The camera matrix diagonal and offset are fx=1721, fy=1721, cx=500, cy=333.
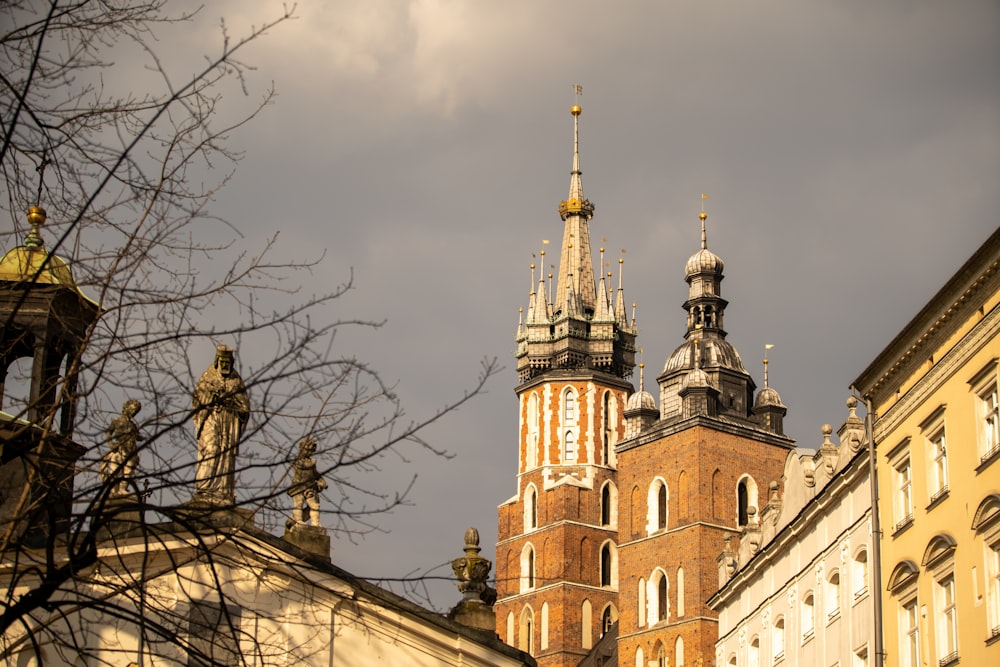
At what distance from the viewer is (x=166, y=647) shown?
70.2 feet

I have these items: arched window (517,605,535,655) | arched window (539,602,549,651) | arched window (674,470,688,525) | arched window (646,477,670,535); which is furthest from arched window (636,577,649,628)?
arched window (517,605,535,655)

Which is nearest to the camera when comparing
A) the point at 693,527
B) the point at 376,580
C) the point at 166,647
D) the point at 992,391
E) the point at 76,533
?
the point at 76,533

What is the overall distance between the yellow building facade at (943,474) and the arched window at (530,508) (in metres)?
54.3

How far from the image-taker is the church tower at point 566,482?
79.8m

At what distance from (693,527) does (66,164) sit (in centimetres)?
5908

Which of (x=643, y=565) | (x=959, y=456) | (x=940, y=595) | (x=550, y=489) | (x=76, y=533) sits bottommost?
(x=76, y=533)

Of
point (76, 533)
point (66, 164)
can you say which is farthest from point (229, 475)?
point (66, 164)

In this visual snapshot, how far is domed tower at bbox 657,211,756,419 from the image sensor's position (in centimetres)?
7375

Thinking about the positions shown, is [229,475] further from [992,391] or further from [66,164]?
[992,391]

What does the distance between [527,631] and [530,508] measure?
614 centimetres

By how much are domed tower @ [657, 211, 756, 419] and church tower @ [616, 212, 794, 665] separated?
0.06 meters

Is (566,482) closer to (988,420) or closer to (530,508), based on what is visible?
(530,508)

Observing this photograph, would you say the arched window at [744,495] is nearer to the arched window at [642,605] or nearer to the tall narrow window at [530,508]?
the arched window at [642,605]

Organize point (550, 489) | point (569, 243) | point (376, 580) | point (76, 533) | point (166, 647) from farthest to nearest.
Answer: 1. point (569, 243)
2. point (550, 489)
3. point (166, 647)
4. point (376, 580)
5. point (76, 533)
